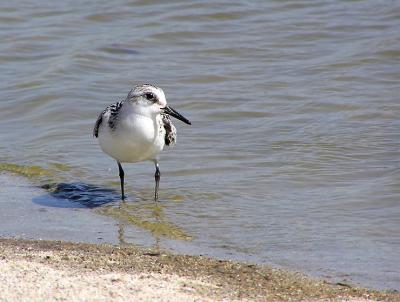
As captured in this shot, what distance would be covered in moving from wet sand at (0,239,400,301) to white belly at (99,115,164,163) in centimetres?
195

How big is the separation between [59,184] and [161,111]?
1.50m

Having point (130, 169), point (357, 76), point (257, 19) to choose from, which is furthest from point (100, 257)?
point (257, 19)

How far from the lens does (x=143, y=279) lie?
21.9 ft

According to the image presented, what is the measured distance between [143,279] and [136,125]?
9.83 ft

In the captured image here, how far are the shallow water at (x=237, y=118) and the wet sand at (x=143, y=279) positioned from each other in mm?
499

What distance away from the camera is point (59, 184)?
1017 cm

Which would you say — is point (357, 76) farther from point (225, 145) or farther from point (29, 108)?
point (29, 108)

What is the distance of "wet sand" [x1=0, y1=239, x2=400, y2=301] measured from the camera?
6.34 m

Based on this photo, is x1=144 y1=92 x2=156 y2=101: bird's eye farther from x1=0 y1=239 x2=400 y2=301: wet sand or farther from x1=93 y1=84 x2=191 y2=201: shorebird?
x1=0 y1=239 x2=400 y2=301: wet sand

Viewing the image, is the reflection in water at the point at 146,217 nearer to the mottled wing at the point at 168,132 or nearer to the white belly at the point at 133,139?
the white belly at the point at 133,139

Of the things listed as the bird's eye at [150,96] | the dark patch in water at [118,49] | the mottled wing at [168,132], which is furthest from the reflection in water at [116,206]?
the dark patch in water at [118,49]

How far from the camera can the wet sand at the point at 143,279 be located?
6.34 meters

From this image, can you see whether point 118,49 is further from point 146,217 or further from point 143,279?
point 143,279

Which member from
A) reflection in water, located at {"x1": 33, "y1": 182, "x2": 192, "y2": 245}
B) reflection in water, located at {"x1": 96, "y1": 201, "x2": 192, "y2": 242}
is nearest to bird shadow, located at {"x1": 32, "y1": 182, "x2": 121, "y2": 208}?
reflection in water, located at {"x1": 33, "y1": 182, "x2": 192, "y2": 245}
